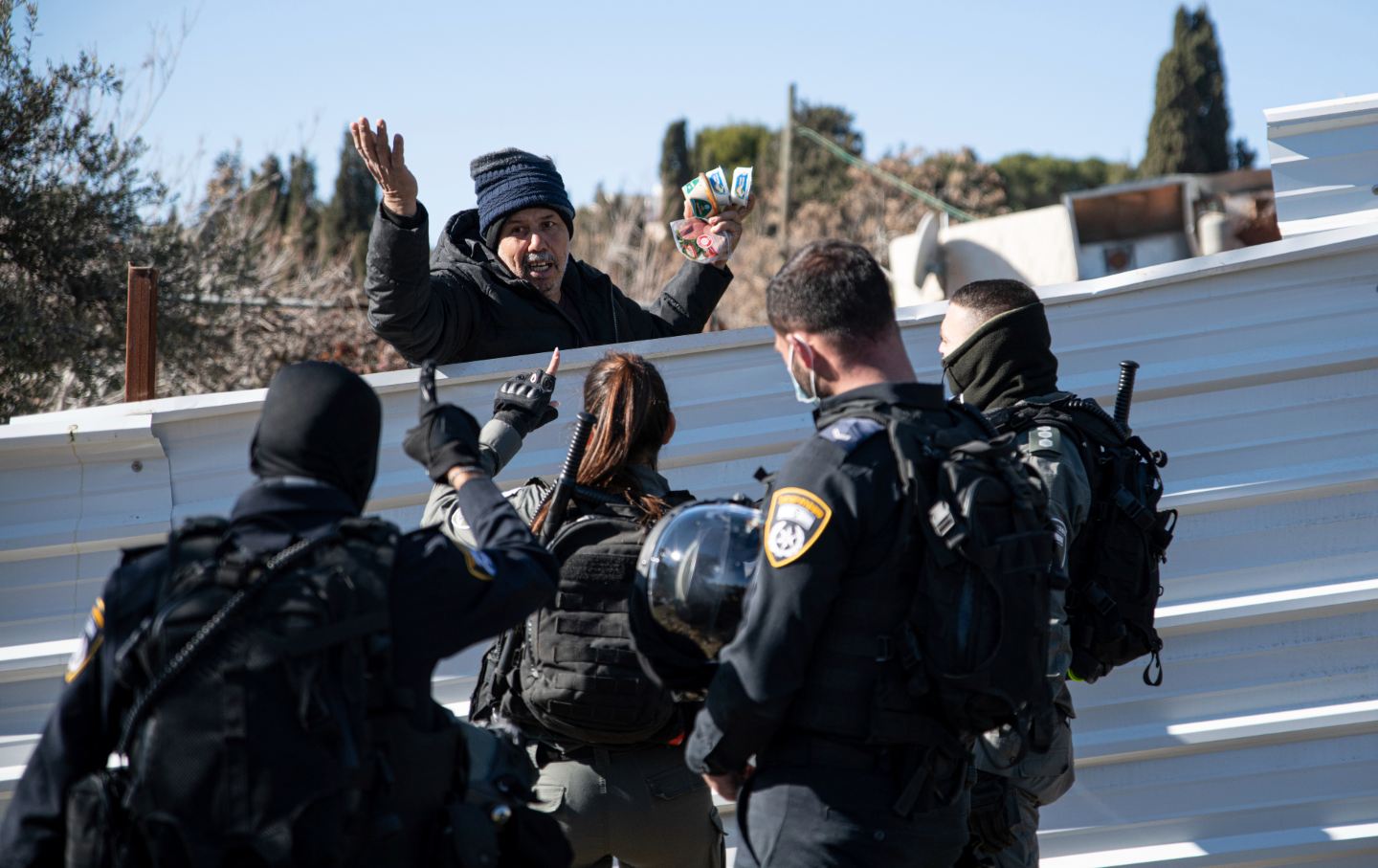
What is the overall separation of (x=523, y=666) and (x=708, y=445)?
1.36 metres

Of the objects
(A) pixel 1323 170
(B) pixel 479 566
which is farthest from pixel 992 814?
(A) pixel 1323 170

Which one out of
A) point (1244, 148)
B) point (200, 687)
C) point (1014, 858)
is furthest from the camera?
point (1244, 148)

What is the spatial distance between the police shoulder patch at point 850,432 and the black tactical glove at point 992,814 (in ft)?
3.66

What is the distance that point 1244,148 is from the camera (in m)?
38.8

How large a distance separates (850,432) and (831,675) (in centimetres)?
49

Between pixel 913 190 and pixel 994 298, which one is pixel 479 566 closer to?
pixel 994 298

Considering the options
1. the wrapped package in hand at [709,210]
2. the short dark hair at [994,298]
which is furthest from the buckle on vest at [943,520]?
the wrapped package in hand at [709,210]

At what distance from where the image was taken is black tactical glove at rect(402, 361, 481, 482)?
2.66m

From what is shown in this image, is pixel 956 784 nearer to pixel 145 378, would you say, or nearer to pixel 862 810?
pixel 862 810

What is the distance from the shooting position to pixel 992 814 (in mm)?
3240

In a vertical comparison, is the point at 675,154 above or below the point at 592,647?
above

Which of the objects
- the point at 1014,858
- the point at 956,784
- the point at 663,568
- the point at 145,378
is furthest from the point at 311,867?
the point at 145,378

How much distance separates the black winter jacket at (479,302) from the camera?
410 cm

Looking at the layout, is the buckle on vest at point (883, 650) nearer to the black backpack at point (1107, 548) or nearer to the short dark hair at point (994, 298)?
the black backpack at point (1107, 548)
